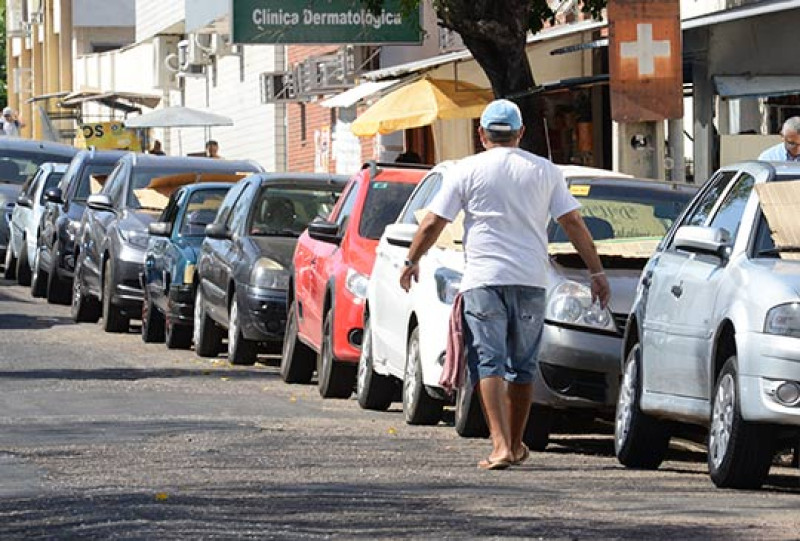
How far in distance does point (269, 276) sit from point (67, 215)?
31.2 ft

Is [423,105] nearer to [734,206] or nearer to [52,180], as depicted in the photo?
[52,180]

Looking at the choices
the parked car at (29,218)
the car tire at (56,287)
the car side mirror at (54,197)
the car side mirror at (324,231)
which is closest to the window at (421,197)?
the car side mirror at (324,231)

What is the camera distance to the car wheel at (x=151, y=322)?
906 inches

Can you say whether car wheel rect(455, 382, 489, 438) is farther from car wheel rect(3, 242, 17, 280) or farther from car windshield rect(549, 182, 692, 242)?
car wheel rect(3, 242, 17, 280)

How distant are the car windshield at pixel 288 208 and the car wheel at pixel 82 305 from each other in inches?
220

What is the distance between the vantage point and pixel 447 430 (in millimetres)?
14203

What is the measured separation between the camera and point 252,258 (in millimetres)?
19578

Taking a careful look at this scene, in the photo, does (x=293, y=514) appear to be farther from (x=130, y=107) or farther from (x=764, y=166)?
(x=130, y=107)

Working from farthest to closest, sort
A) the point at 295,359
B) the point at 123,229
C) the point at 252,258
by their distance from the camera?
the point at 123,229 < the point at 252,258 < the point at 295,359

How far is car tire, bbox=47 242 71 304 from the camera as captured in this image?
2884 cm

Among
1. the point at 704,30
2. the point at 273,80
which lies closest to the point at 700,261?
the point at 704,30

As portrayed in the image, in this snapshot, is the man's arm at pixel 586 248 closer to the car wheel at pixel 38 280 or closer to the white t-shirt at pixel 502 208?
the white t-shirt at pixel 502 208

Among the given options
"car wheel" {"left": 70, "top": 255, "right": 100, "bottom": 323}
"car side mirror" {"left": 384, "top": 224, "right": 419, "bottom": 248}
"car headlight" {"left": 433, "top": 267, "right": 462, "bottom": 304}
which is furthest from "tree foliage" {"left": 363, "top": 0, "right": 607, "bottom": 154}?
"car headlight" {"left": 433, "top": 267, "right": 462, "bottom": 304}

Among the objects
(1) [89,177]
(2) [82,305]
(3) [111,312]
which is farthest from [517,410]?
(1) [89,177]
